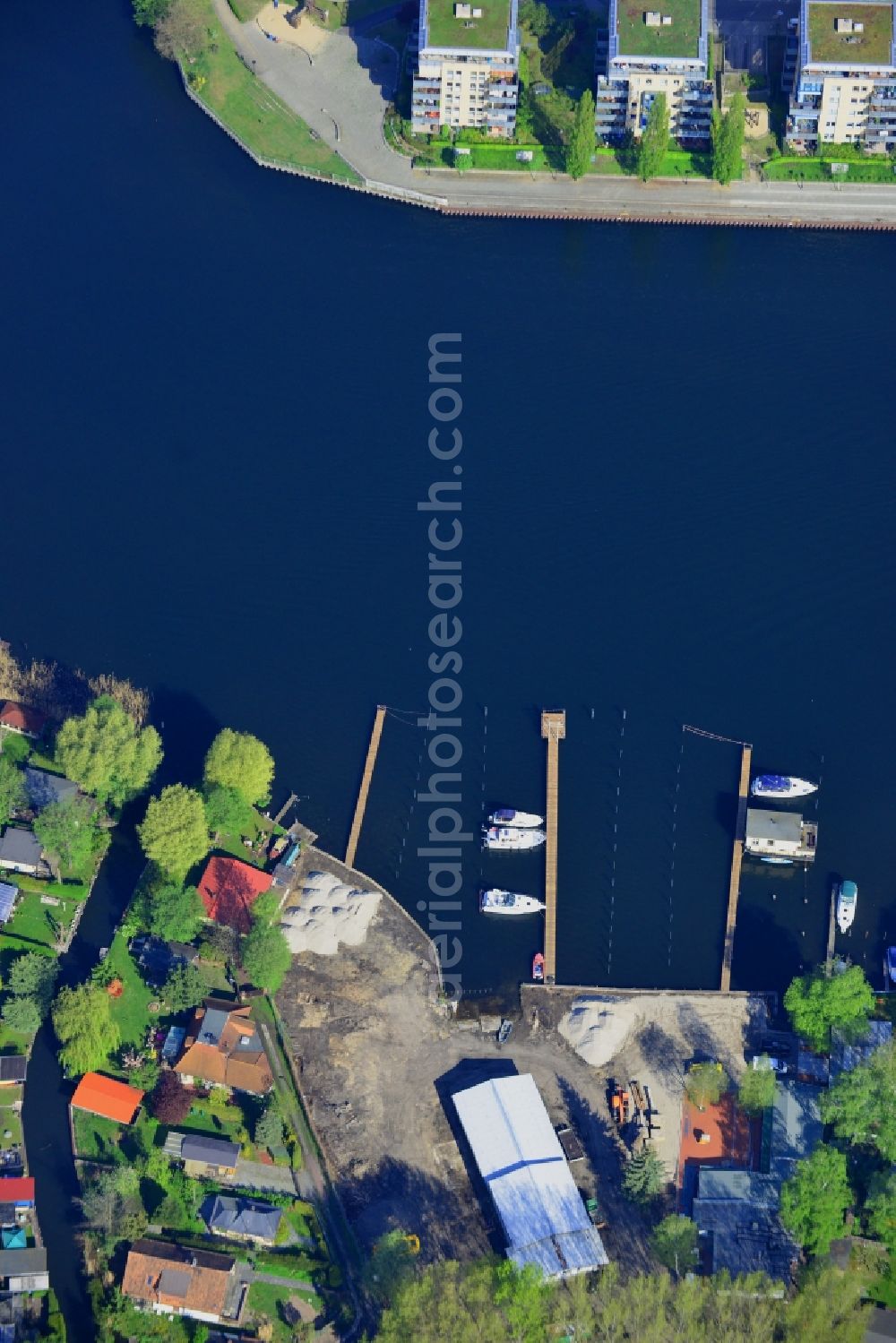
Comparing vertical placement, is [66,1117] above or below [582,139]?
below

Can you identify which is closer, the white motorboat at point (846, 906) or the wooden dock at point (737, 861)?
the wooden dock at point (737, 861)

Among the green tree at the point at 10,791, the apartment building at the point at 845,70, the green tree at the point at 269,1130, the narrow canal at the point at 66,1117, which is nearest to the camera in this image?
the narrow canal at the point at 66,1117

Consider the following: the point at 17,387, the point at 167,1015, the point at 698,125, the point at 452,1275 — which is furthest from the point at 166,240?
the point at 452,1275

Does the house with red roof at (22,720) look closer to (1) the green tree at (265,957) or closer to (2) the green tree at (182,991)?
(2) the green tree at (182,991)

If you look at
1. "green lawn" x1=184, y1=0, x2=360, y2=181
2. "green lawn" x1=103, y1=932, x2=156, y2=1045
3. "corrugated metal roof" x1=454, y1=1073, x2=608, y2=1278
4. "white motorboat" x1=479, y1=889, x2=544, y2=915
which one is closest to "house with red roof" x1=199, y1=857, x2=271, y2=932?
"green lawn" x1=103, y1=932, x2=156, y2=1045

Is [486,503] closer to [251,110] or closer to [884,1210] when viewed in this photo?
[251,110]

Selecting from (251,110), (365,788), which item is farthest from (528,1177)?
(251,110)

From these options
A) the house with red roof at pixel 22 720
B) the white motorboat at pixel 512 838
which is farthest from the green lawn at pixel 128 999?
the white motorboat at pixel 512 838
